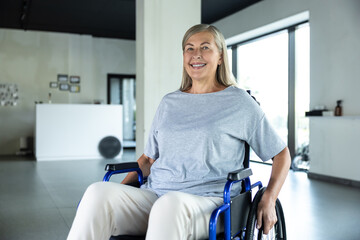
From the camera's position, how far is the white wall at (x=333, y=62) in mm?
4445

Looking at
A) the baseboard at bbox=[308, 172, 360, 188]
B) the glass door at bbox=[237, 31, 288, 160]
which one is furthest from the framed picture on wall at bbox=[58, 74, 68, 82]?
the baseboard at bbox=[308, 172, 360, 188]

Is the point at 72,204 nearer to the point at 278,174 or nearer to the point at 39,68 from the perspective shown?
the point at 278,174

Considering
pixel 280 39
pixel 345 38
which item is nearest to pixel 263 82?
pixel 280 39

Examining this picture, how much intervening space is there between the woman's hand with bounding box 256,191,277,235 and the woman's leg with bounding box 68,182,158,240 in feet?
1.35

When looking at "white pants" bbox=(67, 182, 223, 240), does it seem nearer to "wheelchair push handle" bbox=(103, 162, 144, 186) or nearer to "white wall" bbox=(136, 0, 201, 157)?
"wheelchair push handle" bbox=(103, 162, 144, 186)

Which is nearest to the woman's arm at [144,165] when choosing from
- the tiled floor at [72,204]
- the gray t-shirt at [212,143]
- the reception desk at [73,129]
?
the gray t-shirt at [212,143]

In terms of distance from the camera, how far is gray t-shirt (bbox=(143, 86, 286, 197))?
1.40 m

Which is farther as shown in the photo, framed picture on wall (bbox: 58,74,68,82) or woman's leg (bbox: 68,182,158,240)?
framed picture on wall (bbox: 58,74,68,82)

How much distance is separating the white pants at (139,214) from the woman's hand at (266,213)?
0.52ft

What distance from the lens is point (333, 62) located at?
4.73 meters

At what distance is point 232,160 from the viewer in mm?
1451

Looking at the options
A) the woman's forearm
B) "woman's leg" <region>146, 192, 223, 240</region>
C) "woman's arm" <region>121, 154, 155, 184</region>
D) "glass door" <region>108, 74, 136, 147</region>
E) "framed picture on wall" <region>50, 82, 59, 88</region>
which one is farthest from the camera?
"glass door" <region>108, 74, 136, 147</region>

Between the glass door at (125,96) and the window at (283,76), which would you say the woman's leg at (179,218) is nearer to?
the window at (283,76)

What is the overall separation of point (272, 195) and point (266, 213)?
70 millimetres
